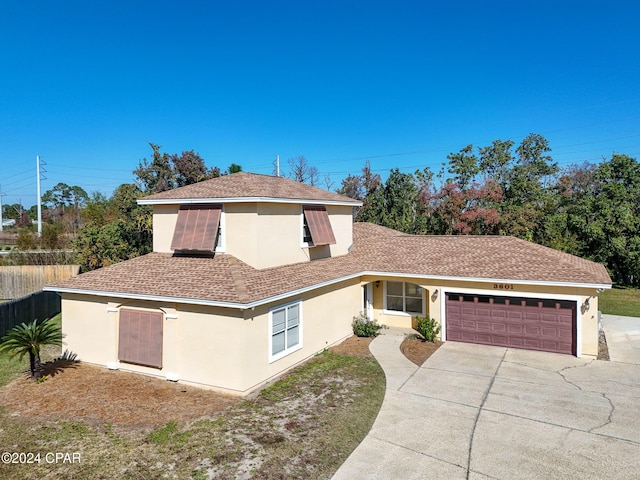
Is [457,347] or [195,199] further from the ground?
[195,199]

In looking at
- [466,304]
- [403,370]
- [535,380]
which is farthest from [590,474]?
[466,304]

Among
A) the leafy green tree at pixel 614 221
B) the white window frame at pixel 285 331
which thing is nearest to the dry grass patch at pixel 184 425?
the white window frame at pixel 285 331

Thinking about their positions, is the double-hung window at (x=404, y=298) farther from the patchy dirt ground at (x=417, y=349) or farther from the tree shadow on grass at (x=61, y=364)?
the tree shadow on grass at (x=61, y=364)

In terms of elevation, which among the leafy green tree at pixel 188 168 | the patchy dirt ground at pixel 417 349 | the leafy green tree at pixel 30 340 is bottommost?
the patchy dirt ground at pixel 417 349

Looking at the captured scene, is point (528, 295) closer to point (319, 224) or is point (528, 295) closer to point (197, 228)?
point (319, 224)

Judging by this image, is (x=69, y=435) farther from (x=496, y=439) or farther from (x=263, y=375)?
(x=496, y=439)
